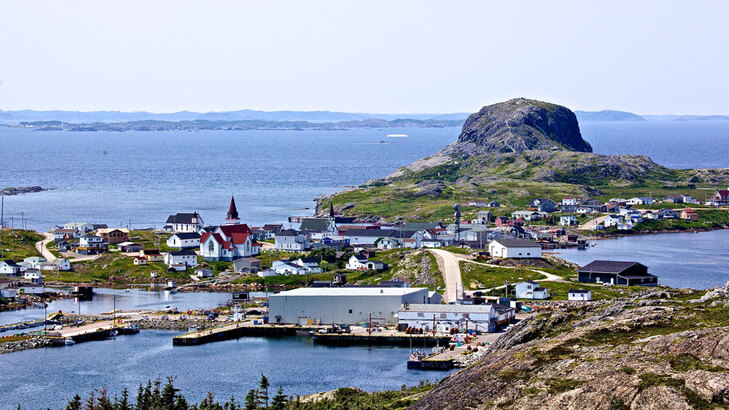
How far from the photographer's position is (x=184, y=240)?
105562mm

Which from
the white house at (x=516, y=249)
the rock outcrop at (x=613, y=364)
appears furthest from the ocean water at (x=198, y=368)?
the white house at (x=516, y=249)

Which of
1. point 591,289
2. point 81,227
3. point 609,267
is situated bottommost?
point 81,227

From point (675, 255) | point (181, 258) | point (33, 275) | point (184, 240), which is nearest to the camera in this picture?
point (33, 275)

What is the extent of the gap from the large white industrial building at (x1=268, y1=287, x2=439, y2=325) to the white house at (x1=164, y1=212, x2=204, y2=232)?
45946 millimetres

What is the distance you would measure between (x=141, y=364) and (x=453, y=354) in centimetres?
1919

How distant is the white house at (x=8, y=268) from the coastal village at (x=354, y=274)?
217 mm

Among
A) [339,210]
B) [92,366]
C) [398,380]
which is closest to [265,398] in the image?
[398,380]

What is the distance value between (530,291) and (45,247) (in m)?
58.0

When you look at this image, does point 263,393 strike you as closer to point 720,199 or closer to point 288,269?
point 288,269

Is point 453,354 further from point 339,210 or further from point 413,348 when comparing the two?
point 339,210

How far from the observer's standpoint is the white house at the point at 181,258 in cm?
9856

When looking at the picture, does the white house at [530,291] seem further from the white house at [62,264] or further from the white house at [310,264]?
the white house at [62,264]

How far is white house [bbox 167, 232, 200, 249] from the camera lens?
106 meters

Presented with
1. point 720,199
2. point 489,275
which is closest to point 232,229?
point 489,275
